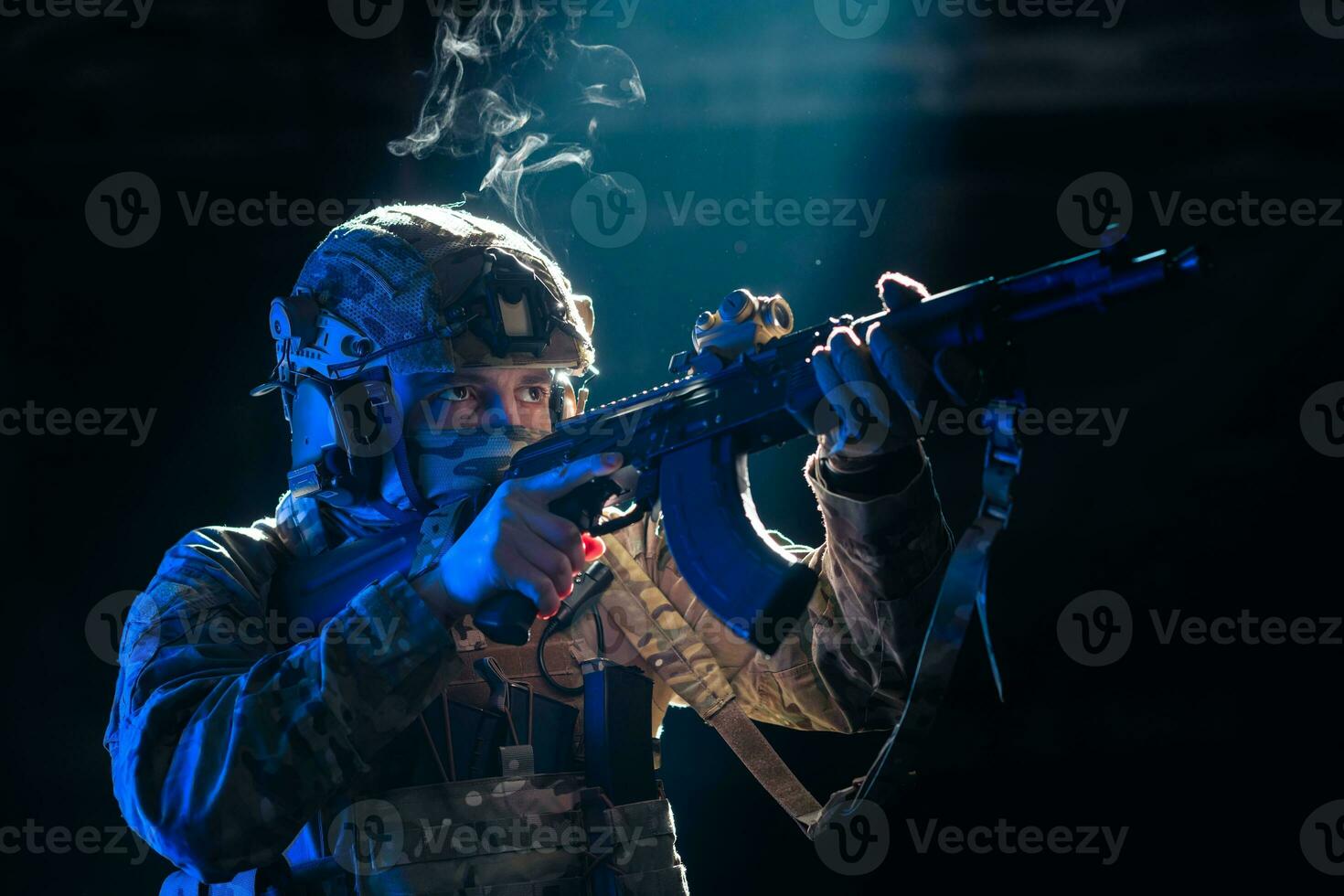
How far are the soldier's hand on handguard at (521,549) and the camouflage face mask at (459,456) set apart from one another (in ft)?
0.87

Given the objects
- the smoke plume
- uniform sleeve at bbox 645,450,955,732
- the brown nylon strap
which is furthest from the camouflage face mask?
the smoke plume

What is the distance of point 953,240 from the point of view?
3.07 metres

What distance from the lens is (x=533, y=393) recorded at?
252cm

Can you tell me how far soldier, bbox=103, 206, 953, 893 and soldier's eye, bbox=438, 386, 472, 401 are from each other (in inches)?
0.5

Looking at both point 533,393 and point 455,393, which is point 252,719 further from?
point 533,393

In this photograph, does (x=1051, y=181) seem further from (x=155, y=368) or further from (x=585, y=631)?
(x=155, y=368)

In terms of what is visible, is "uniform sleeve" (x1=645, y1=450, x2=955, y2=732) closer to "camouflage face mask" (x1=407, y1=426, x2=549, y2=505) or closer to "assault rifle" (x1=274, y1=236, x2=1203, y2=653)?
"assault rifle" (x1=274, y1=236, x2=1203, y2=653)

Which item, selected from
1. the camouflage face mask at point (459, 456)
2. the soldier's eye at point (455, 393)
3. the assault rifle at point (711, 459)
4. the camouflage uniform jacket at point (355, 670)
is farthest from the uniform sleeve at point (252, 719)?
the soldier's eye at point (455, 393)

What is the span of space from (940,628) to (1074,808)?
4.74ft

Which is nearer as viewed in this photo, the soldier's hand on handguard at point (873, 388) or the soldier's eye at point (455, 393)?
the soldier's hand on handguard at point (873, 388)

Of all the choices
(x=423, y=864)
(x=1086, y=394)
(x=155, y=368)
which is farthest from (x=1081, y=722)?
(x=155, y=368)

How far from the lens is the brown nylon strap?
7.45ft

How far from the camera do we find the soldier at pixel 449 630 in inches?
76.2

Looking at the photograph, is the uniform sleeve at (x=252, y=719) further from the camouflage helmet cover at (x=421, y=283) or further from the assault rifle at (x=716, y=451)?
the camouflage helmet cover at (x=421, y=283)
